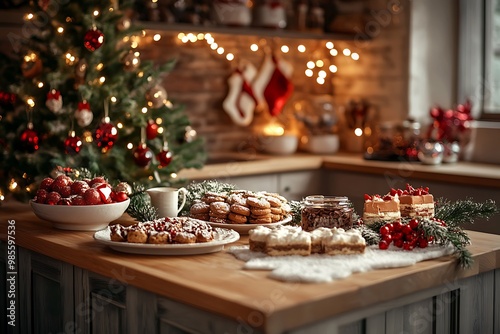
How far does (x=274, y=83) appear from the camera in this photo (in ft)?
17.7

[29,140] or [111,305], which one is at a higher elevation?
[29,140]

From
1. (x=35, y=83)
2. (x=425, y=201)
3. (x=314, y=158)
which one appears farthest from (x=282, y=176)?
(x=425, y=201)

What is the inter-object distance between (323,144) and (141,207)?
9.12ft

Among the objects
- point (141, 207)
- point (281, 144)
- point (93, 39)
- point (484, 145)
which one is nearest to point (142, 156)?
point (93, 39)

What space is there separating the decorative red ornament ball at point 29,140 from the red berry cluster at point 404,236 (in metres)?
1.77

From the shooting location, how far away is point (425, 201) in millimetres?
2498

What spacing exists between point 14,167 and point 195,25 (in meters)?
1.64

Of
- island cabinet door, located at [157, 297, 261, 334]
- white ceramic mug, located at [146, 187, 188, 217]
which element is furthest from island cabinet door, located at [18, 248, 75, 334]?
island cabinet door, located at [157, 297, 261, 334]

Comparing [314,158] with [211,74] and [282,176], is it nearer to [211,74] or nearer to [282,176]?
[282,176]

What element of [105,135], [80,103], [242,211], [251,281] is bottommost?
[251,281]

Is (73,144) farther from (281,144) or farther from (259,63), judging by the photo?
(259,63)

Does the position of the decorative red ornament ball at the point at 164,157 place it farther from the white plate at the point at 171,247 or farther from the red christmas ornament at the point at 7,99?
the white plate at the point at 171,247

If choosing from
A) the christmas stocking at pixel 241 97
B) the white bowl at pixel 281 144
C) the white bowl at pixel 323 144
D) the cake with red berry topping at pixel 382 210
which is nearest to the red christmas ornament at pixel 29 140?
the cake with red berry topping at pixel 382 210

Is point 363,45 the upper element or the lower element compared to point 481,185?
upper
